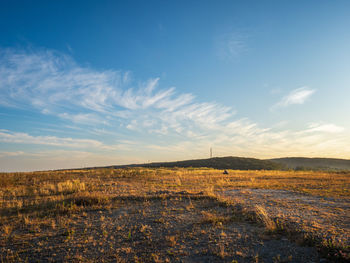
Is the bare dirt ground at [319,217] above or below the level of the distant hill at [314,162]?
above

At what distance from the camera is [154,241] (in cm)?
602

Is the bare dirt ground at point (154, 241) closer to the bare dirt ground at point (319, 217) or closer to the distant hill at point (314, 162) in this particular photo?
the bare dirt ground at point (319, 217)

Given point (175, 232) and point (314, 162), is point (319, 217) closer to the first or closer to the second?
point (175, 232)

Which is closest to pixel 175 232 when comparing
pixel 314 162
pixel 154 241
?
pixel 154 241

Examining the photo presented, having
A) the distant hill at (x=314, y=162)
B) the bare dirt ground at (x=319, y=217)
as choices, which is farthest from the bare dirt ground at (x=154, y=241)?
the distant hill at (x=314, y=162)

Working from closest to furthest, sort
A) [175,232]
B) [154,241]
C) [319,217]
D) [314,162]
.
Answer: [154,241], [175,232], [319,217], [314,162]

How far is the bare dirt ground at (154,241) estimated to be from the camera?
5.14 m

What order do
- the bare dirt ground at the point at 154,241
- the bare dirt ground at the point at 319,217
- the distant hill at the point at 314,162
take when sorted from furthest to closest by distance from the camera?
the distant hill at the point at 314,162, the bare dirt ground at the point at 319,217, the bare dirt ground at the point at 154,241

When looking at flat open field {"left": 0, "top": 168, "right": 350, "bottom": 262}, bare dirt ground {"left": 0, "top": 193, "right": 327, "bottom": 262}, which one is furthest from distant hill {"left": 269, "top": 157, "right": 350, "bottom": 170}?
bare dirt ground {"left": 0, "top": 193, "right": 327, "bottom": 262}

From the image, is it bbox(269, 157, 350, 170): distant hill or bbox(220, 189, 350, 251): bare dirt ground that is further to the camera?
bbox(269, 157, 350, 170): distant hill

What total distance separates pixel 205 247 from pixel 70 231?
448 cm

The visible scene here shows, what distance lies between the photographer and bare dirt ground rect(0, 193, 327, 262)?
514 centimetres

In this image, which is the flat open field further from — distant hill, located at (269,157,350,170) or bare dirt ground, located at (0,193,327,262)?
distant hill, located at (269,157,350,170)

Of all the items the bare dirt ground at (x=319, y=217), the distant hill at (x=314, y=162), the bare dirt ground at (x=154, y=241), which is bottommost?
the distant hill at (x=314, y=162)
